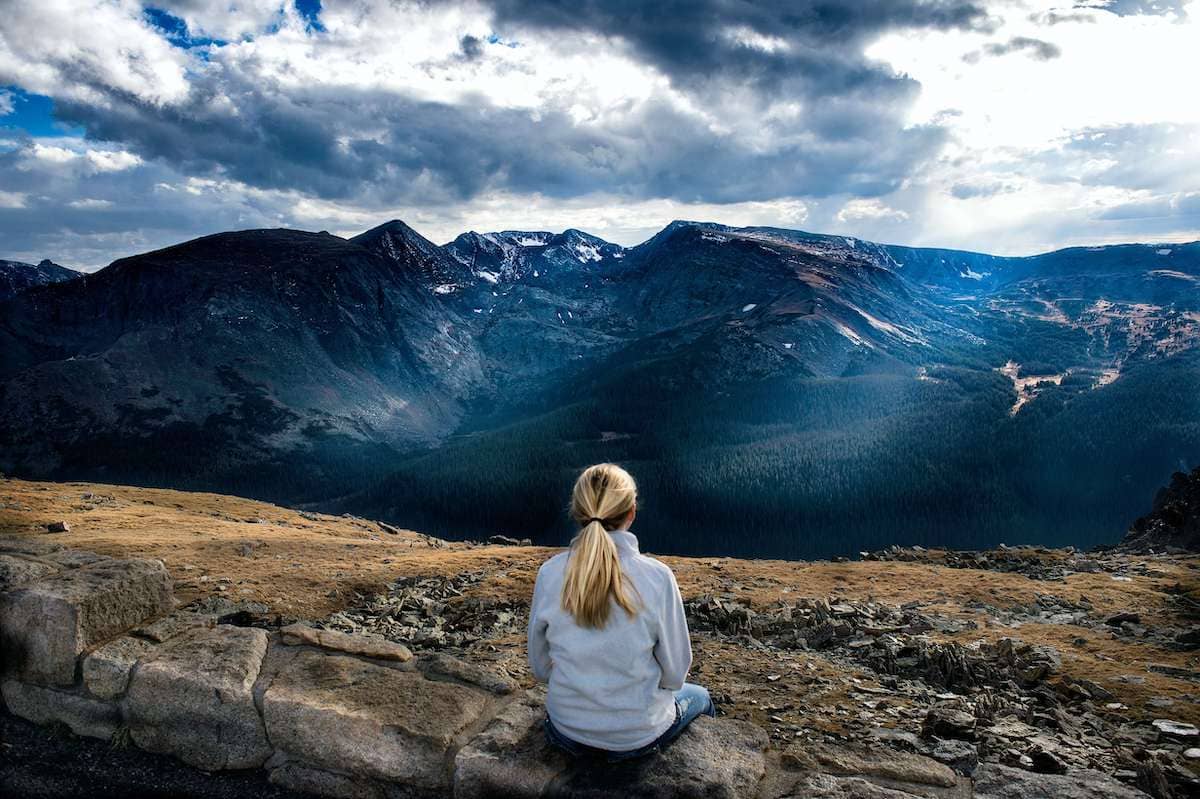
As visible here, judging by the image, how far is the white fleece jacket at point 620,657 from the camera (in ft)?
21.8

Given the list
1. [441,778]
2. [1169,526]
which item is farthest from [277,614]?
[1169,526]

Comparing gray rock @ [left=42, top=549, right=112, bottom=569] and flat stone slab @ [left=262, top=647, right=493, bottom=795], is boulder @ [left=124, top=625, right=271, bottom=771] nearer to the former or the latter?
flat stone slab @ [left=262, top=647, right=493, bottom=795]

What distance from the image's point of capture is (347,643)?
1035 cm

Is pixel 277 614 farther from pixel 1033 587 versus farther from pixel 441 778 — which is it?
pixel 1033 587

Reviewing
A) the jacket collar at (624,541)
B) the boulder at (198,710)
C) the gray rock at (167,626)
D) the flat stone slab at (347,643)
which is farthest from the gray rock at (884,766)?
the gray rock at (167,626)

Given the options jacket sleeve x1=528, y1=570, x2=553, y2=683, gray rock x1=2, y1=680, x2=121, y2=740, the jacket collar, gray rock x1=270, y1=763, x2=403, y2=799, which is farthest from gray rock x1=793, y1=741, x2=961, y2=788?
gray rock x1=2, y1=680, x2=121, y2=740

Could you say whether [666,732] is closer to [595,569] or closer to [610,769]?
[610,769]

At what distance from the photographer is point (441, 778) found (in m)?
7.71

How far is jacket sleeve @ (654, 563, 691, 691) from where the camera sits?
265 inches

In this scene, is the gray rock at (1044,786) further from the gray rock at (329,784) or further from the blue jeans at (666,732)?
the gray rock at (329,784)

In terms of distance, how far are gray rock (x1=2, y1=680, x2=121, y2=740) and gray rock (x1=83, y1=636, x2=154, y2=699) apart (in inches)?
8.0

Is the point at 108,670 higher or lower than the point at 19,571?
lower

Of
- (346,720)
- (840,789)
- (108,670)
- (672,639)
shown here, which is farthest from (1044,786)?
(108,670)

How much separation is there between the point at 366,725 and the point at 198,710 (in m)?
2.56
